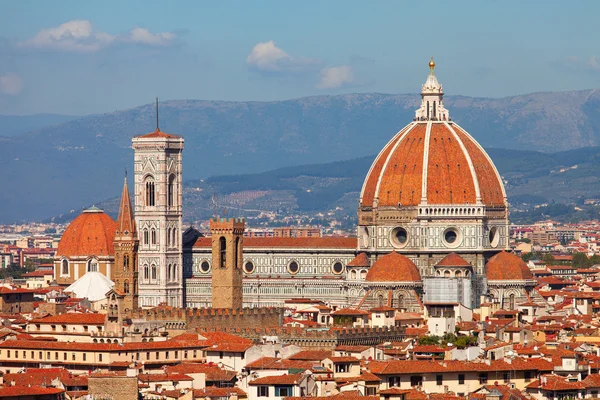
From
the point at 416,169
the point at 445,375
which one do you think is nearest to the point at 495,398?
the point at 445,375

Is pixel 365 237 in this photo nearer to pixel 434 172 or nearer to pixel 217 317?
pixel 434 172

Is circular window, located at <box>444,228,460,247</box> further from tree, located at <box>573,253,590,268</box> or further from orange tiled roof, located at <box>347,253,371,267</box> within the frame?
tree, located at <box>573,253,590,268</box>

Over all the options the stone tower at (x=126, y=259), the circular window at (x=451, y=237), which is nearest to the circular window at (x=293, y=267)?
the circular window at (x=451, y=237)

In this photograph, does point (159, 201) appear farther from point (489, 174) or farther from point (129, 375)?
point (129, 375)

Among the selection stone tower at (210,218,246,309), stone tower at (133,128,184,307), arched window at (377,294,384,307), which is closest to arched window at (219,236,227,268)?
stone tower at (210,218,246,309)

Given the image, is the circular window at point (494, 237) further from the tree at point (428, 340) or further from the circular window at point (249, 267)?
the tree at point (428, 340)

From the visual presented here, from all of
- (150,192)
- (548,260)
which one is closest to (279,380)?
(150,192)
